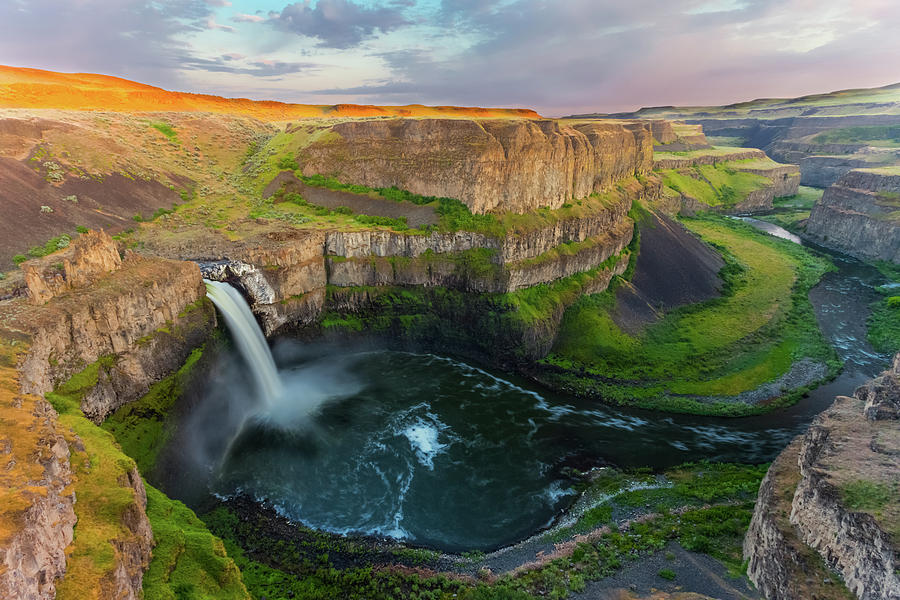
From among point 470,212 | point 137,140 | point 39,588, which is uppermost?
point 137,140

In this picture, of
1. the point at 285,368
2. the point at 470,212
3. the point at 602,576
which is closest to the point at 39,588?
the point at 602,576

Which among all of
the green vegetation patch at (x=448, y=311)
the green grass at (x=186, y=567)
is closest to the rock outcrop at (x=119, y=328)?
the green grass at (x=186, y=567)

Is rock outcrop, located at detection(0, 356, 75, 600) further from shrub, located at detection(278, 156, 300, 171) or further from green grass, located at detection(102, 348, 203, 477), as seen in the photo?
shrub, located at detection(278, 156, 300, 171)

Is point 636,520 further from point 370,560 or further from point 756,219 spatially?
point 756,219

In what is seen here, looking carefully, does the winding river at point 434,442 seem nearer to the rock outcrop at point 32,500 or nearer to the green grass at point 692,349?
the green grass at point 692,349

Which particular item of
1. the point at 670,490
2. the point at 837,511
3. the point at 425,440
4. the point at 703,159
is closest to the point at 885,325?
the point at 670,490

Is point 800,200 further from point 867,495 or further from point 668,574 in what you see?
point 668,574
